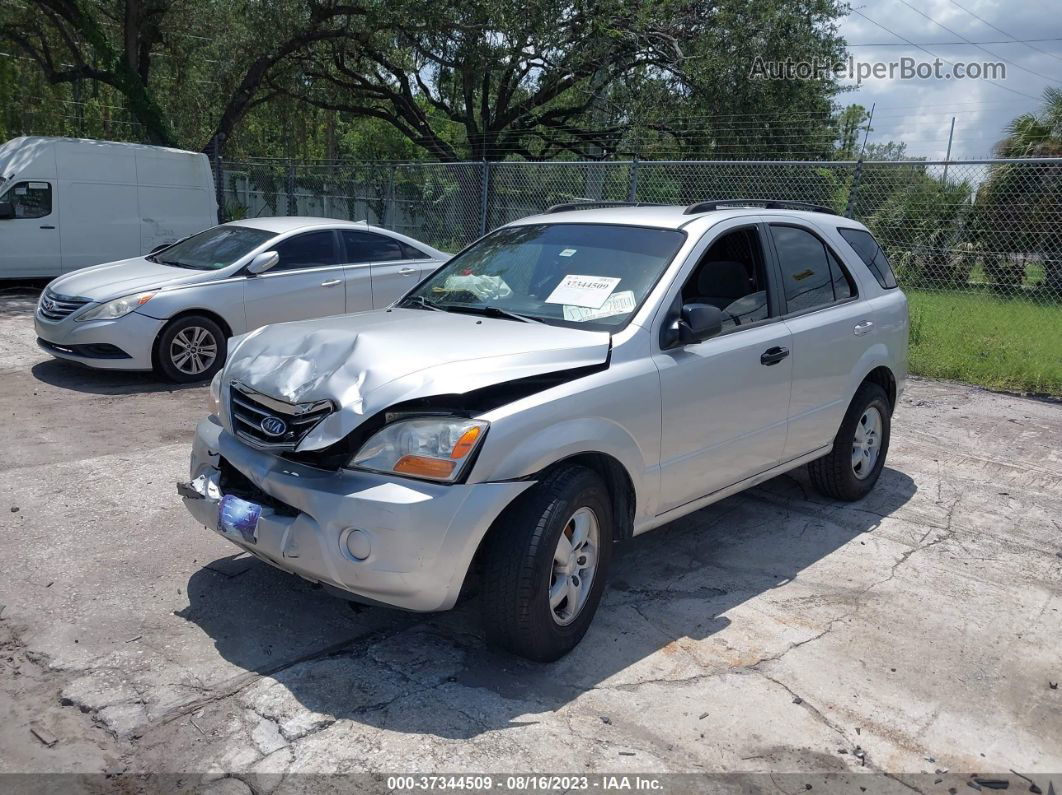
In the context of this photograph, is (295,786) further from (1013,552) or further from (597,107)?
(597,107)

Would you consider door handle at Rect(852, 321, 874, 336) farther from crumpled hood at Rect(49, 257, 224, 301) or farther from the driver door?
crumpled hood at Rect(49, 257, 224, 301)

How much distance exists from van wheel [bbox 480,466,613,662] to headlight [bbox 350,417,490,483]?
0.34m

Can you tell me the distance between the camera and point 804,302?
5.15 m

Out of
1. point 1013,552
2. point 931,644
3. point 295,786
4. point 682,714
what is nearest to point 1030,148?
point 1013,552

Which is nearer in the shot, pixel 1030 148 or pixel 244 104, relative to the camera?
pixel 1030 148

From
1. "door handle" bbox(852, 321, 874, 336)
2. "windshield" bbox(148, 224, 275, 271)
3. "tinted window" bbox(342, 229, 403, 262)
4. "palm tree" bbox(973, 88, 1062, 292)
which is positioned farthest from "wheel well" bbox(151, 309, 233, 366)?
"palm tree" bbox(973, 88, 1062, 292)

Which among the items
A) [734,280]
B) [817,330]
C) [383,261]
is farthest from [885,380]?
[383,261]

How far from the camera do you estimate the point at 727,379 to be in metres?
4.45

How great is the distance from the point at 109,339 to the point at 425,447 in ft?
18.7

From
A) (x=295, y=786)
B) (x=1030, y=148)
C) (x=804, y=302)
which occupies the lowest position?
(x=295, y=786)

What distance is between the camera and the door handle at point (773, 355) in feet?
15.3

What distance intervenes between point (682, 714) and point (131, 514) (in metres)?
3.33

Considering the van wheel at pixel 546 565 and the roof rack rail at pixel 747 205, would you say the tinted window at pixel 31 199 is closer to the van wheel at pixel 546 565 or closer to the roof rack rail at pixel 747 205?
the roof rack rail at pixel 747 205

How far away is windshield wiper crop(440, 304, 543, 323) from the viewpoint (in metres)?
4.28
